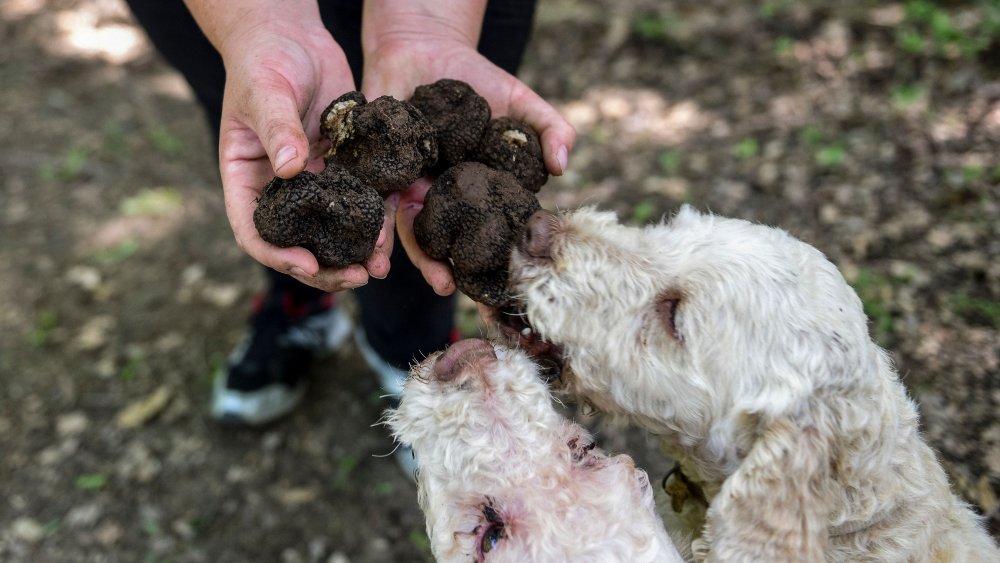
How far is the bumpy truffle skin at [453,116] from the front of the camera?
2389 mm

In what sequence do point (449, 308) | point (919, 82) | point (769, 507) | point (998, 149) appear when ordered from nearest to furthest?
point (769, 507)
point (449, 308)
point (998, 149)
point (919, 82)

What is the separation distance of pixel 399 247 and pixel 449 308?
555mm

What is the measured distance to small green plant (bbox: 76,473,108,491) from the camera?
372 cm

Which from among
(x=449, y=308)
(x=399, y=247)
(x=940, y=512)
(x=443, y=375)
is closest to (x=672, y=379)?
(x=443, y=375)

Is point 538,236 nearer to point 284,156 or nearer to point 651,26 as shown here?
point 284,156

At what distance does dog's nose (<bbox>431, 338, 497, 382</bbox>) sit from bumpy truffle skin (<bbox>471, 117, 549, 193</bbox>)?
0.62 m

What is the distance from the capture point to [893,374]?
7.29 ft

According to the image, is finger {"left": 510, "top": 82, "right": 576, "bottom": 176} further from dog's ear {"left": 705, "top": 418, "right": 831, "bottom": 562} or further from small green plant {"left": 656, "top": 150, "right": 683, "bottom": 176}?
small green plant {"left": 656, "top": 150, "right": 683, "bottom": 176}

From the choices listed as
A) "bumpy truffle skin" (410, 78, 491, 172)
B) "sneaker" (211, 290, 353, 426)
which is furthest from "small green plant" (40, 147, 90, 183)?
"bumpy truffle skin" (410, 78, 491, 172)

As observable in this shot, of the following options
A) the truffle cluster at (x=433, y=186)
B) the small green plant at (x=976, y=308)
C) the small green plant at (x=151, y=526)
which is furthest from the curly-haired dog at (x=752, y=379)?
the small green plant at (x=151, y=526)

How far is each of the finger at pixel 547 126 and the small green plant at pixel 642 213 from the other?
2259 mm

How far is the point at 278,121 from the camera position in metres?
2.10

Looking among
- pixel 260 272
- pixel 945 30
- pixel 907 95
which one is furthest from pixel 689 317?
pixel 945 30

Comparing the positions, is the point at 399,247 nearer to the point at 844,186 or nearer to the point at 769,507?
the point at 769,507
